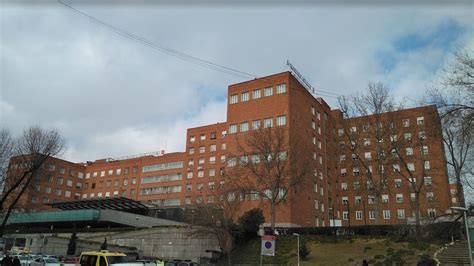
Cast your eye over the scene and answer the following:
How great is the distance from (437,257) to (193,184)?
60.1 m

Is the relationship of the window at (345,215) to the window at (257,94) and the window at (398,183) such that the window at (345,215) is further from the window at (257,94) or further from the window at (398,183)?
the window at (257,94)

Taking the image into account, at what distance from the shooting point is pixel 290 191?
5731cm

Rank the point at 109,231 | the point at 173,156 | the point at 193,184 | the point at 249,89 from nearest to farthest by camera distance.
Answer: the point at 109,231 < the point at 249,89 < the point at 193,184 < the point at 173,156

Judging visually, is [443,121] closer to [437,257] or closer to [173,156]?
[437,257]

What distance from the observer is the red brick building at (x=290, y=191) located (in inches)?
2315

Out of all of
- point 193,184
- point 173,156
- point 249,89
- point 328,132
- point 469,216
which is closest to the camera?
point 469,216

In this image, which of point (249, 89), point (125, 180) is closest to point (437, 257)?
point (249, 89)

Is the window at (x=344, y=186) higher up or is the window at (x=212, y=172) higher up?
the window at (x=212, y=172)

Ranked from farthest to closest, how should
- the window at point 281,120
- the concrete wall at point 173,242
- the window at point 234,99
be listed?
the window at point 234,99 < the window at point 281,120 < the concrete wall at point 173,242

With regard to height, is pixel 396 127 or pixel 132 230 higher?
pixel 396 127

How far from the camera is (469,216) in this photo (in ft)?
58.0

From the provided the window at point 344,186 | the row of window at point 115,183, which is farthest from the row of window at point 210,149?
the window at point 344,186

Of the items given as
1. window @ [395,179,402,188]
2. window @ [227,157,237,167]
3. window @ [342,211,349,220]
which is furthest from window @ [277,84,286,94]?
window @ [342,211,349,220]

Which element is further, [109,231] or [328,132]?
[328,132]
